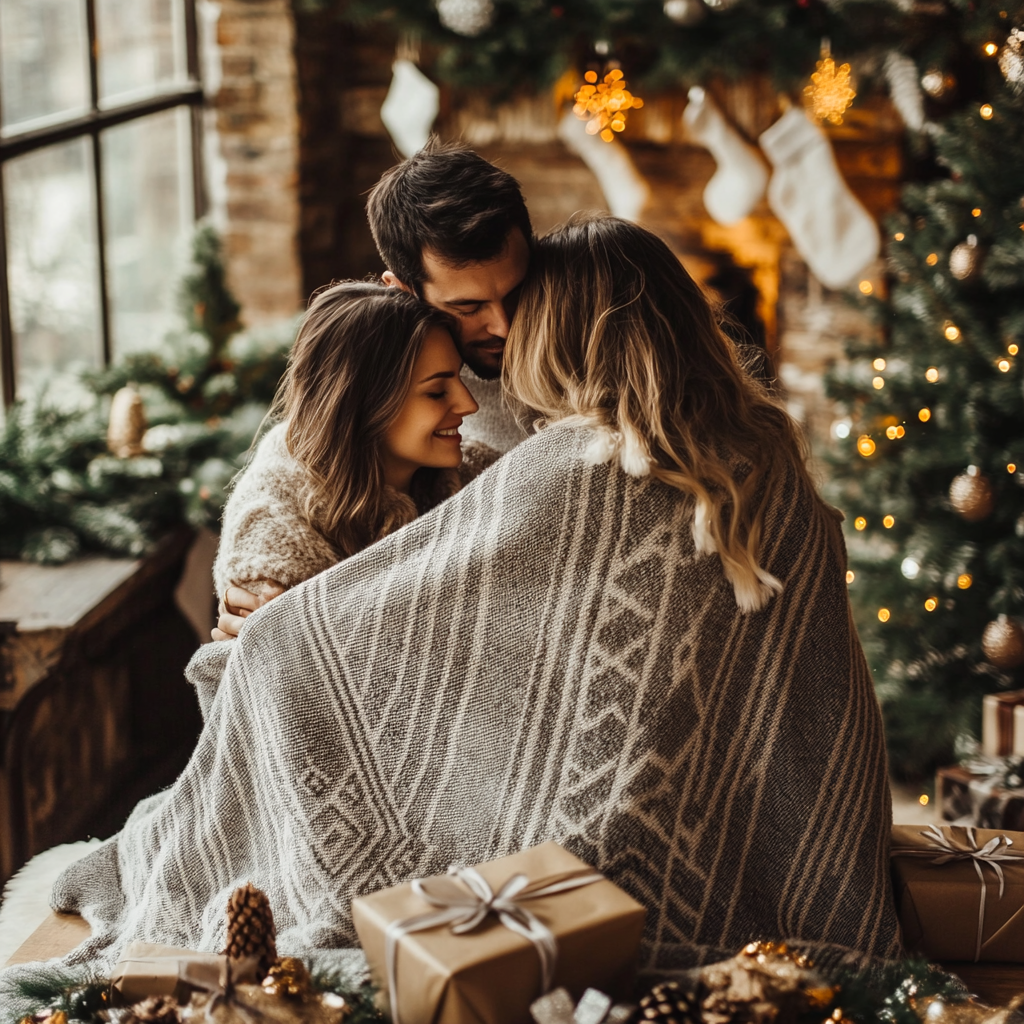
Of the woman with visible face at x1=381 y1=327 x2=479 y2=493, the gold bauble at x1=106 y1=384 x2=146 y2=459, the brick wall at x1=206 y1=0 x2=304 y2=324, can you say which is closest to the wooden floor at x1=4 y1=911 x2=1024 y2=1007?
the woman with visible face at x1=381 y1=327 x2=479 y2=493

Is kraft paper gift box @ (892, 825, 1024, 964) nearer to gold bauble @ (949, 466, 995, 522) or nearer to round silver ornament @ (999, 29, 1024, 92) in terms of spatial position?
gold bauble @ (949, 466, 995, 522)

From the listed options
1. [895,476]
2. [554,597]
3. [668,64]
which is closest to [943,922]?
[554,597]

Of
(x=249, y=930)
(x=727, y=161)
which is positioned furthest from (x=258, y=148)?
(x=249, y=930)

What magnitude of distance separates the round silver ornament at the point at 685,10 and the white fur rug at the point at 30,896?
2.44 meters

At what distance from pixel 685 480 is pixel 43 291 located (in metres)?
2.29

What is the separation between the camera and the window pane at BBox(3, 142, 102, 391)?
289 cm

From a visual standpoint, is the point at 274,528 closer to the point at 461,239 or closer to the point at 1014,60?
the point at 461,239

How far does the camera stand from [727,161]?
3.38m

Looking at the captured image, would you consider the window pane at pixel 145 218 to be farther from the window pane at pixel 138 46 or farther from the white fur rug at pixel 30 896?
the white fur rug at pixel 30 896

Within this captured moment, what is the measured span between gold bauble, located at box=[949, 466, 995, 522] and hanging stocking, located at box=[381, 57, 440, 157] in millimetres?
1840

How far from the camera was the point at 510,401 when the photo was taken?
1.89 metres

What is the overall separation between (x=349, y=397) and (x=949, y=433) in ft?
5.70

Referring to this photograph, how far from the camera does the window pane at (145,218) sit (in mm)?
3377

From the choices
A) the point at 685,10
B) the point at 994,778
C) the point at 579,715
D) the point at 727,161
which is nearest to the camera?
the point at 579,715
